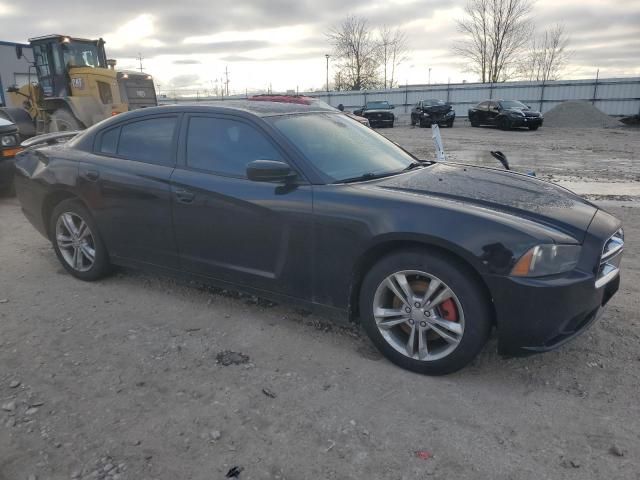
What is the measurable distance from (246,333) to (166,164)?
144cm

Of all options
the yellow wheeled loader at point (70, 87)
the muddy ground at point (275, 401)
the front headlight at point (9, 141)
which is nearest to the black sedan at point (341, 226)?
the muddy ground at point (275, 401)

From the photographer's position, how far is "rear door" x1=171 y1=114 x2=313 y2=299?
336cm

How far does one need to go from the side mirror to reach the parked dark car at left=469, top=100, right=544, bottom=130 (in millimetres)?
24574

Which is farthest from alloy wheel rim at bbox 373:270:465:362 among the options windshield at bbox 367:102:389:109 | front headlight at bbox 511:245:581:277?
windshield at bbox 367:102:389:109

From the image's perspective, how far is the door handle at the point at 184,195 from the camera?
3.73 meters

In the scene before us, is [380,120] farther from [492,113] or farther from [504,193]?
[504,193]

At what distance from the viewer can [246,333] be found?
143 inches

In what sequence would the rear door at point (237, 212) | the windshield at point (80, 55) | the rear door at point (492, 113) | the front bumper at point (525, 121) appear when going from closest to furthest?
the rear door at point (237, 212)
the windshield at point (80, 55)
the front bumper at point (525, 121)
the rear door at point (492, 113)

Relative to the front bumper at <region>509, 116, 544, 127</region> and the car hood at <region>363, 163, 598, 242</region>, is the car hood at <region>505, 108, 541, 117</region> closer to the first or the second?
the front bumper at <region>509, 116, 544, 127</region>

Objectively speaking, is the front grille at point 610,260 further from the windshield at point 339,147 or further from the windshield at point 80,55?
the windshield at point 80,55

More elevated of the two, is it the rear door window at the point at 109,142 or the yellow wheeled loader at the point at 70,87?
the yellow wheeled loader at the point at 70,87

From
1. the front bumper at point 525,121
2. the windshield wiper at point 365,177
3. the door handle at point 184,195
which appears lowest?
the front bumper at point 525,121

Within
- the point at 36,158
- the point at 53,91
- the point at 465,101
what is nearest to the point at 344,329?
the point at 36,158

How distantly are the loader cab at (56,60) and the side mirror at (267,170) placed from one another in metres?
11.9
